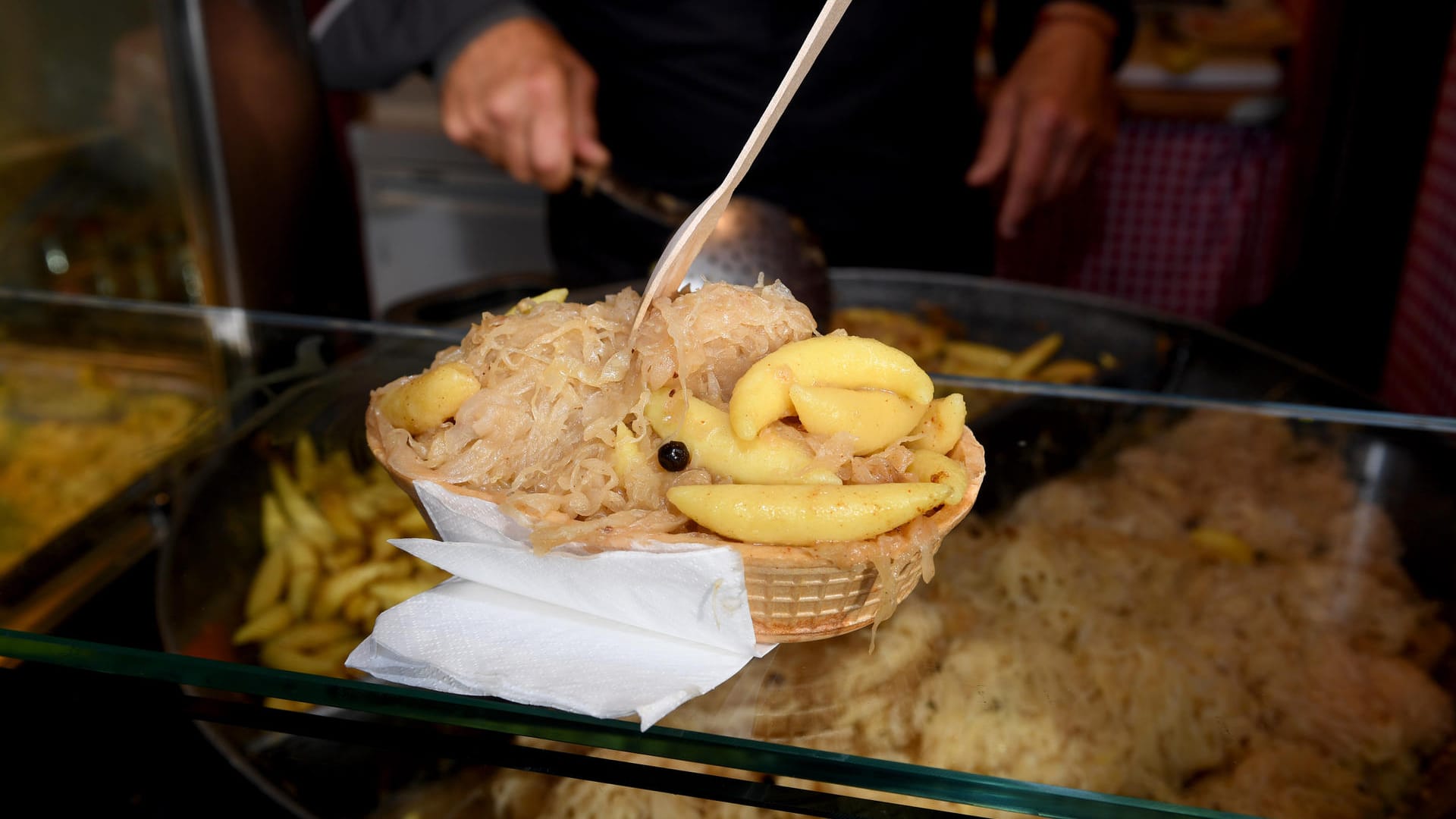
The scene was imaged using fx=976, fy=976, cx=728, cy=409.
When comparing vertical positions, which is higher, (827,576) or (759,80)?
(759,80)

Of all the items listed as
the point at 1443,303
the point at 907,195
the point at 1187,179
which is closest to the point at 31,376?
the point at 907,195

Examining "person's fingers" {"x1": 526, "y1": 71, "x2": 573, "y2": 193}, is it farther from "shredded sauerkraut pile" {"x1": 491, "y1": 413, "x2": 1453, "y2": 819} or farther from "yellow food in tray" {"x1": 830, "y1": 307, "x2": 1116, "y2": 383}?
"shredded sauerkraut pile" {"x1": 491, "y1": 413, "x2": 1453, "y2": 819}

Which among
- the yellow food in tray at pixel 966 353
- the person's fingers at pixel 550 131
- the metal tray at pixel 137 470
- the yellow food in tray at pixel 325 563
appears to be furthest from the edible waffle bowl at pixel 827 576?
the person's fingers at pixel 550 131

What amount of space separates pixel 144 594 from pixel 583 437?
0.41 meters

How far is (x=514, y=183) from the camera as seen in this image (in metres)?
3.28

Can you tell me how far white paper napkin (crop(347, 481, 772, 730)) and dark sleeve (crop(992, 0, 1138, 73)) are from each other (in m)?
1.80

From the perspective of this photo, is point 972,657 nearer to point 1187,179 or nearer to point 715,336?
point 715,336

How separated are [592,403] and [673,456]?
99mm

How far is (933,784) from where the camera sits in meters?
0.52

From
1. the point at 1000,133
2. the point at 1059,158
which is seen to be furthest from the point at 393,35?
the point at 1059,158

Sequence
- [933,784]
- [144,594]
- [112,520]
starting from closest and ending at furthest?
[933,784]
[144,594]
[112,520]

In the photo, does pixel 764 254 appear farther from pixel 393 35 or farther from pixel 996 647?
pixel 393 35

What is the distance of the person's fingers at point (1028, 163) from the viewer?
178 centimetres

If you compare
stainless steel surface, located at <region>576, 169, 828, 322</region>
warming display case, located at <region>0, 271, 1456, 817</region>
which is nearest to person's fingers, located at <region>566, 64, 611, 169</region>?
stainless steel surface, located at <region>576, 169, 828, 322</region>
